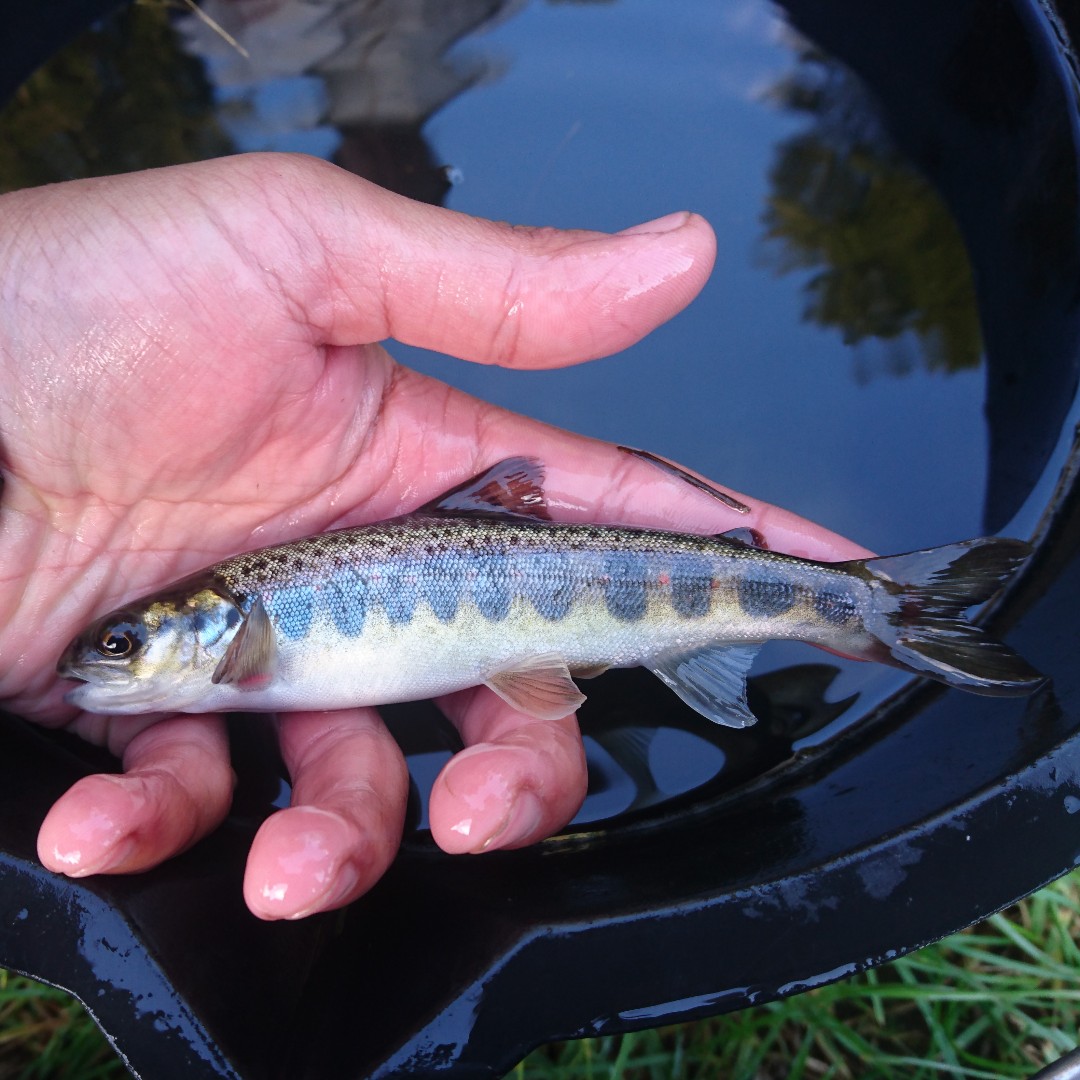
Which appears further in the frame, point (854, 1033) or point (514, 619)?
point (854, 1033)

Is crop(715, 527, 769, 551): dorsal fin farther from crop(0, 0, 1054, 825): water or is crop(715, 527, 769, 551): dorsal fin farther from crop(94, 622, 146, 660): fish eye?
crop(94, 622, 146, 660): fish eye

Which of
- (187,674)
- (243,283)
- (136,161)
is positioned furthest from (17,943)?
(136,161)

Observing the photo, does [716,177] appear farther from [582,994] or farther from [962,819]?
[582,994]

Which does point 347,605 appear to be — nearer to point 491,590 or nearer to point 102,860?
point 491,590

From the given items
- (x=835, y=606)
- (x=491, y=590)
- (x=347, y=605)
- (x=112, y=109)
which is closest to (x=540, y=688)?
(x=491, y=590)

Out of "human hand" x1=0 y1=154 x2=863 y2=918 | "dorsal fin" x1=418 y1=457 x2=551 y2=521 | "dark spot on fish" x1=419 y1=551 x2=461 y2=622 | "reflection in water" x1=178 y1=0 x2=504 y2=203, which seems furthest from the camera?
"reflection in water" x1=178 y1=0 x2=504 y2=203

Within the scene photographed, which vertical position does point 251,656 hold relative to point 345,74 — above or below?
below

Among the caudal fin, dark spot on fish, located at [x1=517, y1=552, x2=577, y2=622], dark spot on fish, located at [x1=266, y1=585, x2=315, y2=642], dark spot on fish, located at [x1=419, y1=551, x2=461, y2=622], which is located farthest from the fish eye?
the caudal fin
